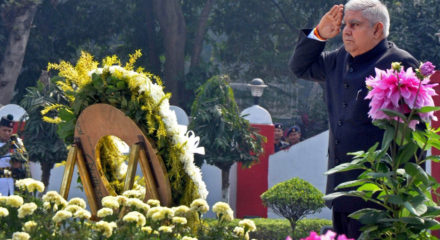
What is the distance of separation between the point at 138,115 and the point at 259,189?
10941mm

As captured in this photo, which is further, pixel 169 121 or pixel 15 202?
pixel 169 121

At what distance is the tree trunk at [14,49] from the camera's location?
19.7 meters

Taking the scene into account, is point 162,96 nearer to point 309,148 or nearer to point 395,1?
point 309,148

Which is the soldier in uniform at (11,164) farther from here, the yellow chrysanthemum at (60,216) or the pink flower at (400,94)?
the pink flower at (400,94)

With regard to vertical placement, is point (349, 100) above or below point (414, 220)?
above

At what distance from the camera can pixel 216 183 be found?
1570 cm

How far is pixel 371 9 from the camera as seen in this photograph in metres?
4.11

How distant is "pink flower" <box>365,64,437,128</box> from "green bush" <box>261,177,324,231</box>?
26.6 feet

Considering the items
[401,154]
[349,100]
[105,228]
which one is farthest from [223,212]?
[401,154]

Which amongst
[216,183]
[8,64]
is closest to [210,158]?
[216,183]

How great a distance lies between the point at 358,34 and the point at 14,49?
55.8 ft

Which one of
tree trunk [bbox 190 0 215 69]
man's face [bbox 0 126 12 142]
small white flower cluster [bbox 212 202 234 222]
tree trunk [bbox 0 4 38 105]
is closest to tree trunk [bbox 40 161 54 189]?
man's face [bbox 0 126 12 142]

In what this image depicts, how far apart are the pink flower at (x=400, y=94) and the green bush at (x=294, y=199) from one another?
812 centimetres

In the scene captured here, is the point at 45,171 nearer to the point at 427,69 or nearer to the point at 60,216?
the point at 60,216
